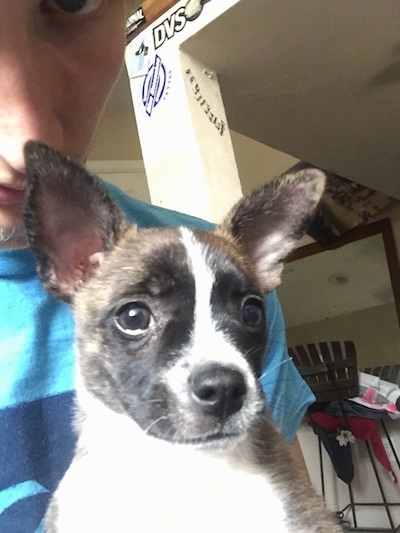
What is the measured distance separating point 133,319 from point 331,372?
2.50 metres

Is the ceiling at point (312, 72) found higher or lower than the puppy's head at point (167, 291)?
higher

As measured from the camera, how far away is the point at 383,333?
13.6 feet

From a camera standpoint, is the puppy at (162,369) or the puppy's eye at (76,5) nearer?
the puppy at (162,369)

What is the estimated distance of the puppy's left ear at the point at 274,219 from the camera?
44.0 inches

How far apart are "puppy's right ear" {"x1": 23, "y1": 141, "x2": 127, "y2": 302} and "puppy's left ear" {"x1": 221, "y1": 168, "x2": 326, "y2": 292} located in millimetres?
236

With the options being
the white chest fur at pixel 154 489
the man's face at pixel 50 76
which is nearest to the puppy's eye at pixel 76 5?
the man's face at pixel 50 76

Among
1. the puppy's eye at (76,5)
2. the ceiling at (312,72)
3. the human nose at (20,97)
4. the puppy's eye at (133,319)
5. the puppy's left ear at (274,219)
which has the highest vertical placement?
the ceiling at (312,72)

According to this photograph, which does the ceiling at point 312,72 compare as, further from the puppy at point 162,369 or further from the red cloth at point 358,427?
the red cloth at point 358,427

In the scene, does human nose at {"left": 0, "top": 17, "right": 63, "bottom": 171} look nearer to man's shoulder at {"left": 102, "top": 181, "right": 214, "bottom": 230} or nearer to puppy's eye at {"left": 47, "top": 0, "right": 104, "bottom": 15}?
puppy's eye at {"left": 47, "top": 0, "right": 104, "bottom": 15}

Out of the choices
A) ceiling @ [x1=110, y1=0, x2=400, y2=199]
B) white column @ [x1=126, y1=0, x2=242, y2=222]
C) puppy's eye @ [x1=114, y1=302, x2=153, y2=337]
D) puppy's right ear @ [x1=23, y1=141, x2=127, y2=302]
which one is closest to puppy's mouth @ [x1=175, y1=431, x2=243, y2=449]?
puppy's eye @ [x1=114, y1=302, x2=153, y2=337]

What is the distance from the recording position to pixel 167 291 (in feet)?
3.27

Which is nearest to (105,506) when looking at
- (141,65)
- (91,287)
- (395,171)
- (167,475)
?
(167,475)

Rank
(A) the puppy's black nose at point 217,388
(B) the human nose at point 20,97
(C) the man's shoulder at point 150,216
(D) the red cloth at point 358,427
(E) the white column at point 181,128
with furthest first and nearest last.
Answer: (D) the red cloth at point 358,427 → (E) the white column at point 181,128 → (C) the man's shoulder at point 150,216 → (B) the human nose at point 20,97 → (A) the puppy's black nose at point 217,388

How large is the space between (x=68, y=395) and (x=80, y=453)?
125mm
